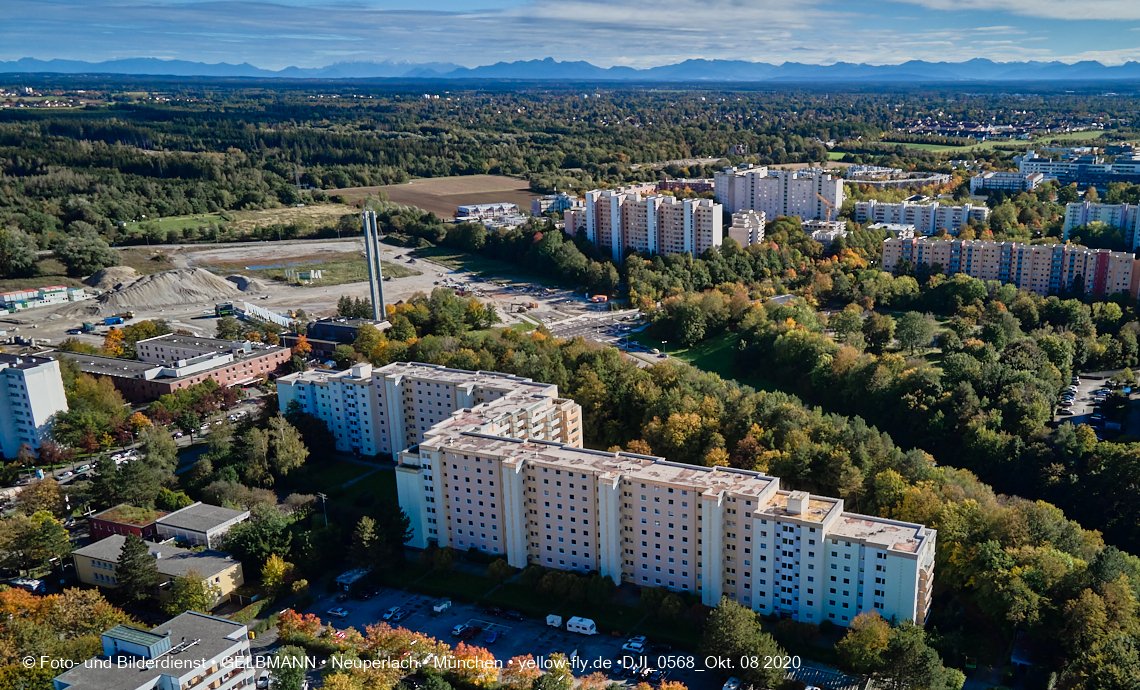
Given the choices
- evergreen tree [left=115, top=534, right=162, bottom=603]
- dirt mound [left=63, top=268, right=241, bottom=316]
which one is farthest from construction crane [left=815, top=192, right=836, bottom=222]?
evergreen tree [left=115, top=534, right=162, bottom=603]

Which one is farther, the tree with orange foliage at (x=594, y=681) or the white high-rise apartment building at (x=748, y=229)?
the white high-rise apartment building at (x=748, y=229)

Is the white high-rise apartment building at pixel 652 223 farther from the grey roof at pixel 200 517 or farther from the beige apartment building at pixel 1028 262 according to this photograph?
the grey roof at pixel 200 517

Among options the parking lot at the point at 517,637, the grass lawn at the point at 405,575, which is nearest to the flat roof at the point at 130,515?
the parking lot at the point at 517,637

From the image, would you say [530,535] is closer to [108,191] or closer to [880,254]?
[880,254]

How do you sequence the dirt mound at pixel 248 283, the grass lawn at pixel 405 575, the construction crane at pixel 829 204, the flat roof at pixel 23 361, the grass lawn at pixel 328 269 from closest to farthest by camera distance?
1. the grass lawn at pixel 405 575
2. the flat roof at pixel 23 361
3. the dirt mound at pixel 248 283
4. the grass lawn at pixel 328 269
5. the construction crane at pixel 829 204

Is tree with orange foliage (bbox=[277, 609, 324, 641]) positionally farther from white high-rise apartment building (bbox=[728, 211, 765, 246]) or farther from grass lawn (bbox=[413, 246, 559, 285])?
white high-rise apartment building (bbox=[728, 211, 765, 246])

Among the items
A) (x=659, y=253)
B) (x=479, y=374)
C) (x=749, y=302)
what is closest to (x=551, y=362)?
(x=479, y=374)

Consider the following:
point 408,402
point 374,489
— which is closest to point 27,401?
point 374,489
